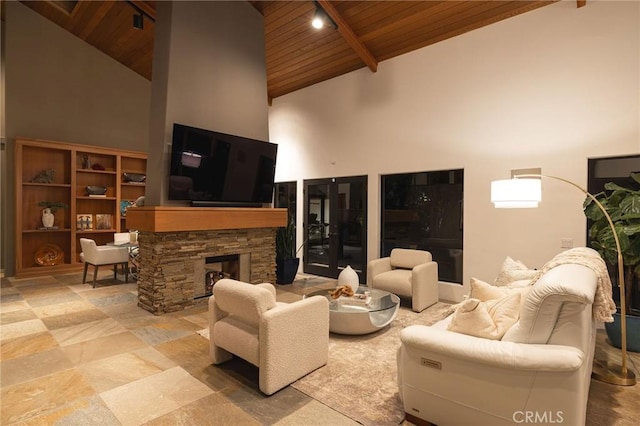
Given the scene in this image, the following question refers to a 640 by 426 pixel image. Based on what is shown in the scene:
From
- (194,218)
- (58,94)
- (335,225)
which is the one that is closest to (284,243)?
(335,225)

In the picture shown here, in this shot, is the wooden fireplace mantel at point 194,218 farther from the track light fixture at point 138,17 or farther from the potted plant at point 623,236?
the potted plant at point 623,236

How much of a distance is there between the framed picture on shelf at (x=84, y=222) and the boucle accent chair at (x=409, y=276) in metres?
6.01

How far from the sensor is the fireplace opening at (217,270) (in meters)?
4.82

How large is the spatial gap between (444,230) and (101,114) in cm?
759

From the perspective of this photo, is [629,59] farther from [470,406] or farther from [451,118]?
[470,406]

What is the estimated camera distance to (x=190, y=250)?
4488mm

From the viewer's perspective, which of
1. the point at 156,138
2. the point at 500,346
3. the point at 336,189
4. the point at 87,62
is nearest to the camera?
the point at 500,346

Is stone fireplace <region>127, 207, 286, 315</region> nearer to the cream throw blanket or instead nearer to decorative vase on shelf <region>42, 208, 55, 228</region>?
decorative vase on shelf <region>42, 208, 55, 228</region>

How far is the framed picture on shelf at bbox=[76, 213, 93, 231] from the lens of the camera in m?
6.78

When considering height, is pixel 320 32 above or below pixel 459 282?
above

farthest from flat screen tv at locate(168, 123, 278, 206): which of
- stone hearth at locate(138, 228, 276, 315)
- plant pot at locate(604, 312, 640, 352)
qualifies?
plant pot at locate(604, 312, 640, 352)

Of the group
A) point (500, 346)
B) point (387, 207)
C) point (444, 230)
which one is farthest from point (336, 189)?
point (500, 346)

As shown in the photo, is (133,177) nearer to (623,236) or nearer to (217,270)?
(217,270)

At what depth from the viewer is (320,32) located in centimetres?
552
